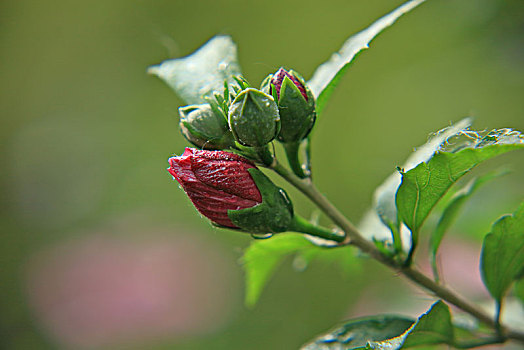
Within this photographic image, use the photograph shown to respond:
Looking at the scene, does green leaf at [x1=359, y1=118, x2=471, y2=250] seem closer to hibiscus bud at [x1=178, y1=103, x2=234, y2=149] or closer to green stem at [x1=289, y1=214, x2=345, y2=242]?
green stem at [x1=289, y1=214, x2=345, y2=242]

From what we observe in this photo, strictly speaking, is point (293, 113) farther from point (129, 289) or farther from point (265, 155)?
point (129, 289)

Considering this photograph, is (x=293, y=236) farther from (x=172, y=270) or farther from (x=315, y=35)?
(x=315, y=35)

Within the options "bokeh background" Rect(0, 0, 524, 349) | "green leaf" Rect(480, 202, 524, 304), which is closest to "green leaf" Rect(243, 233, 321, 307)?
"green leaf" Rect(480, 202, 524, 304)

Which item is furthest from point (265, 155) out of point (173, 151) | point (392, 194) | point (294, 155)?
point (173, 151)

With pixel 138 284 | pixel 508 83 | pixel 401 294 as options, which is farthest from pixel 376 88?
pixel 138 284

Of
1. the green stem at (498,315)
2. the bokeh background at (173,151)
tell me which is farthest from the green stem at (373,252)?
the bokeh background at (173,151)

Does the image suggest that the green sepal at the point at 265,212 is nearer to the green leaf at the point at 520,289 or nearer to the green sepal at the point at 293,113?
the green sepal at the point at 293,113
